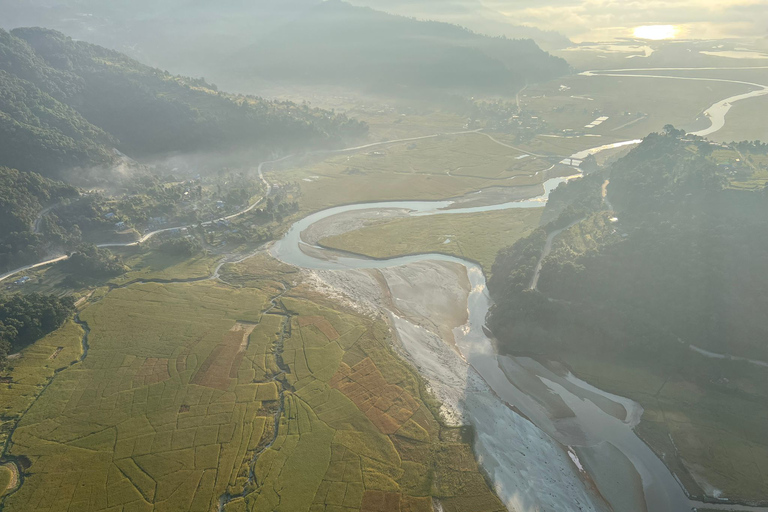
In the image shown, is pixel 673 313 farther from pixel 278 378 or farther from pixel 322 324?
pixel 278 378

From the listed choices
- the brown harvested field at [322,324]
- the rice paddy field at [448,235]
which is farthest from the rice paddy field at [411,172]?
the brown harvested field at [322,324]

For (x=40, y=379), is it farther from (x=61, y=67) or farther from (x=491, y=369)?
(x=61, y=67)

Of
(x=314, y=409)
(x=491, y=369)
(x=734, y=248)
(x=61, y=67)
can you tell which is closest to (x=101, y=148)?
(x=61, y=67)

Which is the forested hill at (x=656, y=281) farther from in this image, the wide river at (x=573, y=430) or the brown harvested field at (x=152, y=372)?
the brown harvested field at (x=152, y=372)

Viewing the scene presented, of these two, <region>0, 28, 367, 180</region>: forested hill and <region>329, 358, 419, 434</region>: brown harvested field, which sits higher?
<region>0, 28, 367, 180</region>: forested hill

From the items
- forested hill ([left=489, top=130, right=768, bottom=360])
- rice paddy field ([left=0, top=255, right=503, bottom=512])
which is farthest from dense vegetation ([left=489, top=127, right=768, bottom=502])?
rice paddy field ([left=0, top=255, right=503, bottom=512])

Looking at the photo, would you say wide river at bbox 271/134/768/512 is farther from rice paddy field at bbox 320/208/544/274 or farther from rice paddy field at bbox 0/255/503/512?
rice paddy field at bbox 320/208/544/274
